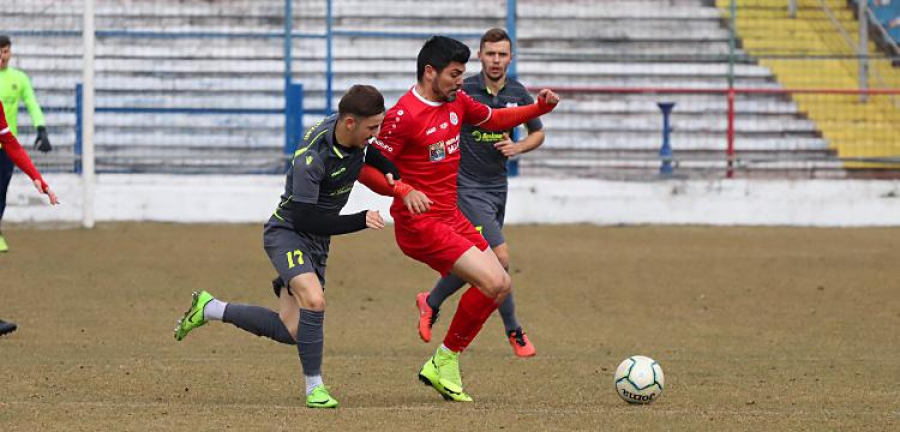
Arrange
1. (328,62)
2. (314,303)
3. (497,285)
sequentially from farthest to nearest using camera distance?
(328,62)
(497,285)
(314,303)

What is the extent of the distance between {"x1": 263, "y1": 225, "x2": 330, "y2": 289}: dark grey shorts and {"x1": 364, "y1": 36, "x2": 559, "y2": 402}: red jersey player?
1.40 ft

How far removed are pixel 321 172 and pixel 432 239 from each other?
0.92 metres

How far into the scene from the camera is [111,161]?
18.7 meters

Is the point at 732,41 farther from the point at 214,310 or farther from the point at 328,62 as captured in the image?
the point at 214,310

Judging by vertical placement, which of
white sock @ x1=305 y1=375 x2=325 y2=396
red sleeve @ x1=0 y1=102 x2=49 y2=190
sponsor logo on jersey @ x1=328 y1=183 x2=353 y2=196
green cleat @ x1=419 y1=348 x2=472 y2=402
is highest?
sponsor logo on jersey @ x1=328 y1=183 x2=353 y2=196

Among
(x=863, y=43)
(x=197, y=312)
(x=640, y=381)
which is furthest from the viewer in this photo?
(x=863, y=43)

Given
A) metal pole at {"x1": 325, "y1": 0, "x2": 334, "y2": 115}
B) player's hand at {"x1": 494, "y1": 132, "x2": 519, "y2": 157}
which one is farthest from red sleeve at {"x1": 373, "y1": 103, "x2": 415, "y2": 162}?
metal pole at {"x1": 325, "y1": 0, "x2": 334, "y2": 115}

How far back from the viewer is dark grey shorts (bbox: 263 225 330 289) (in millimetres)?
7492

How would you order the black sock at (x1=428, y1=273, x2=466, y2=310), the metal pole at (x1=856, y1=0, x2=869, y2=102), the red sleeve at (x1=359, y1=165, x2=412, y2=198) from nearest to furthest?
the red sleeve at (x1=359, y1=165, x2=412, y2=198) → the black sock at (x1=428, y1=273, x2=466, y2=310) → the metal pole at (x1=856, y1=0, x2=869, y2=102)

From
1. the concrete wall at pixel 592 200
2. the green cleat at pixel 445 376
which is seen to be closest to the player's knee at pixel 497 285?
the green cleat at pixel 445 376

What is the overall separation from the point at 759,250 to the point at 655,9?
6234 mm

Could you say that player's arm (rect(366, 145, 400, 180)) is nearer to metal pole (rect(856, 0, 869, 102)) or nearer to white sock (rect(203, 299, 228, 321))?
white sock (rect(203, 299, 228, 321))

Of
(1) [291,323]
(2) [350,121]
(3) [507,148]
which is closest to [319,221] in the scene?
(2) [350,121]

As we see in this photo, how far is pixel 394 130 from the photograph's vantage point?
798 cm
